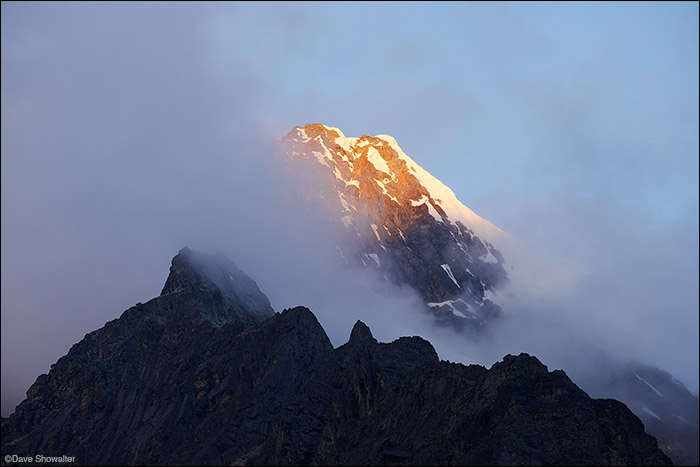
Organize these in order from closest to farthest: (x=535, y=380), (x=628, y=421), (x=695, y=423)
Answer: (x=695, y=423) → (x=628, y=421) → (x=535, y=380)

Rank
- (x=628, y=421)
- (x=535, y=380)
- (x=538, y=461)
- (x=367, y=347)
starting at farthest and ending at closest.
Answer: (x=367, y=347) < (x=535, y=380) < (x=628, y=421) < (x=538, y=461)

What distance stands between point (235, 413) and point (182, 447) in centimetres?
1470

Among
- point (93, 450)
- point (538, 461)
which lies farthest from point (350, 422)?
point (93, 450)

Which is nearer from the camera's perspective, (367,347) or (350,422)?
(350,422)

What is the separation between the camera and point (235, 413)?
193 metres

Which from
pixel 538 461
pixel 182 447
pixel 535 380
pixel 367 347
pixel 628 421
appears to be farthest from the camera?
pixel 367 347

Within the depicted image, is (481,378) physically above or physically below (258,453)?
above

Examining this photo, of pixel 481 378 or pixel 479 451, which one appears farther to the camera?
pixel 481 378

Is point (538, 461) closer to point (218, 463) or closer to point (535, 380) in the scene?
point (535, 380)

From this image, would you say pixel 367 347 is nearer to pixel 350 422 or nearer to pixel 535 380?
pixel 350 422

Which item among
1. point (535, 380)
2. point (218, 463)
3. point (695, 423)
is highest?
point (535, 380)

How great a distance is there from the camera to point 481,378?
16600 centimetres

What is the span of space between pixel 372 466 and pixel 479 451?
19918 millimetres

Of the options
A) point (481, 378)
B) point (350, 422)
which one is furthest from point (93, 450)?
Result: point (481, 378)
